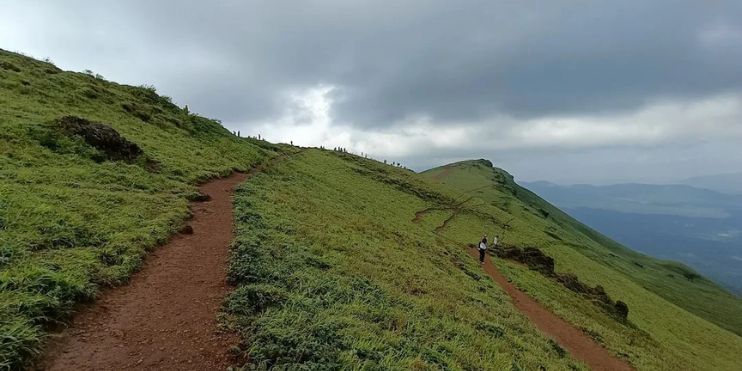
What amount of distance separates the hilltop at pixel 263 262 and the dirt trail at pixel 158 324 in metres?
0.45

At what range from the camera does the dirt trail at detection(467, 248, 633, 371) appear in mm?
22938

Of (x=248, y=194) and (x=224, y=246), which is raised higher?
(x=248, y=194)

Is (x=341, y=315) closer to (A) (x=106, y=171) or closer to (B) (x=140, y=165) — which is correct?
(A) (x=106, y=171)

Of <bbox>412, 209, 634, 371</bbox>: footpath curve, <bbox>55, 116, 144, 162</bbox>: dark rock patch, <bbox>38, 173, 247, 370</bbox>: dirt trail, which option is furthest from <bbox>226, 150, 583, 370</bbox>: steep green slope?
<bbox>55, 116, 144, 162</bbox>: dark rock patch

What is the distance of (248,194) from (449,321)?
730 inches

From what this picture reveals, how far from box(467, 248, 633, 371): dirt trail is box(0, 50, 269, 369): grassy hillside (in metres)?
22.0

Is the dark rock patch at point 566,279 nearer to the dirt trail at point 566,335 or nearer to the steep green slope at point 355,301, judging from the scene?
the dirt trail at point 566,335

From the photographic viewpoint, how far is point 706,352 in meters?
38.2

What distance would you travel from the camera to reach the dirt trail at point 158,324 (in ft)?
29.9

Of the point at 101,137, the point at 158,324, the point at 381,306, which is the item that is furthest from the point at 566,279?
the point at 101,137

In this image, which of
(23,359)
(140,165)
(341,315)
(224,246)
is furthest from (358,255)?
(140,165)

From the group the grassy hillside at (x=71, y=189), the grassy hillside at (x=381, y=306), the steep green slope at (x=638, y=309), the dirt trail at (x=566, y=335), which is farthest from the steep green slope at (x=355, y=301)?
the steep green slope at (x=638, y=309)

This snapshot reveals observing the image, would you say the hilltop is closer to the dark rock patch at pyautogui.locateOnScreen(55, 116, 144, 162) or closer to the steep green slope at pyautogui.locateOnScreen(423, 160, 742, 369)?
the dark rock patch at pyautogui.locateOnScreen(55, 116, 144, 162)

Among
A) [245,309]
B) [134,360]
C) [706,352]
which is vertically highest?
[245,309]
